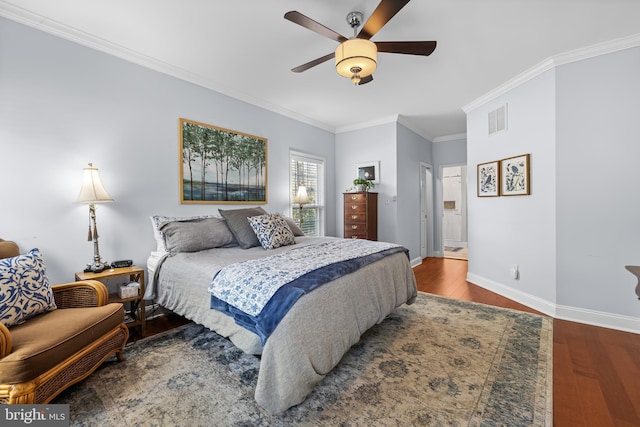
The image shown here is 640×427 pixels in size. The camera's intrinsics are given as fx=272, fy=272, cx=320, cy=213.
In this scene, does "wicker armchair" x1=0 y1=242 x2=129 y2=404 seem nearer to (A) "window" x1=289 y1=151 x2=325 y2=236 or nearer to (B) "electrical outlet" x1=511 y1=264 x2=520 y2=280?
(A) "window" x1=289 y1=151 x2=325 y2=236

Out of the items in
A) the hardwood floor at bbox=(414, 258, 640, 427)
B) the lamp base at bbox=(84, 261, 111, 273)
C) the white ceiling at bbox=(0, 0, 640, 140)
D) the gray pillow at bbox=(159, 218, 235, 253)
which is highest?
the white ceiling at bbox=(0, 0, 640, 140)

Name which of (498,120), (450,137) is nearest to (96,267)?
(498,120)

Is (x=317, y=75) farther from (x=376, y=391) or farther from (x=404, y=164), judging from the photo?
(x=376, y=391)

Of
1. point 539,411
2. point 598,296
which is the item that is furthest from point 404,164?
point 539,411

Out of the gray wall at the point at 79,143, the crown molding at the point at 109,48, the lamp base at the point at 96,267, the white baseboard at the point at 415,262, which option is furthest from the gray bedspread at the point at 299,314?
the white baseboard at the point at 415,262

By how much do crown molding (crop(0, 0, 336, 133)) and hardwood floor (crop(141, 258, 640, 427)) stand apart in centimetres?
268

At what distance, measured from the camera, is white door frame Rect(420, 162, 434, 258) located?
5.87 meters

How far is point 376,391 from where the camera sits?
172 centimetres

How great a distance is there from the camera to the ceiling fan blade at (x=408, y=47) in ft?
6.66

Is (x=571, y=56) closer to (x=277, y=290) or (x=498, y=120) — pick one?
(x=498, y=120)

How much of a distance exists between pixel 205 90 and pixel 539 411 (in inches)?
164

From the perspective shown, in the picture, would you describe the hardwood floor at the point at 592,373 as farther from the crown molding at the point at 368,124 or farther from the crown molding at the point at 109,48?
the crown molding at the point at 368,124

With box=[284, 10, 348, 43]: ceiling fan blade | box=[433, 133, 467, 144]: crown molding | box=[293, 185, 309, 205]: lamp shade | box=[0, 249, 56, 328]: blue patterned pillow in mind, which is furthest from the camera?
box=[433, 133, 467, 144]: crown molding

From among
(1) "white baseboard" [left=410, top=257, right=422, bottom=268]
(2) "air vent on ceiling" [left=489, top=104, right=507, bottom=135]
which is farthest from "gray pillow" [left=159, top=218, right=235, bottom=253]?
(2) "air vent on ceiling" [left=489, top=104, right=507, bottom=135]
